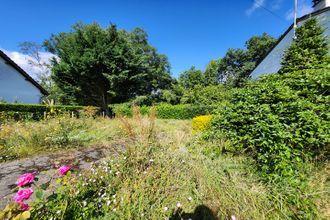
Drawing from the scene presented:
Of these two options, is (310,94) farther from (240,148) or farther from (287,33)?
(287,33)

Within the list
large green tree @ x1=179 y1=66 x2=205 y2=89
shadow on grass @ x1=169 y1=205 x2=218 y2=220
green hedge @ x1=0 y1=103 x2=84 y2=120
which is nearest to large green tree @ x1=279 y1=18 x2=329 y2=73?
shadow on grass @ x1=169 y1=205 x2=218 y2=220

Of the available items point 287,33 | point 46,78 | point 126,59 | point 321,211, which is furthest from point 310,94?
point 46,78

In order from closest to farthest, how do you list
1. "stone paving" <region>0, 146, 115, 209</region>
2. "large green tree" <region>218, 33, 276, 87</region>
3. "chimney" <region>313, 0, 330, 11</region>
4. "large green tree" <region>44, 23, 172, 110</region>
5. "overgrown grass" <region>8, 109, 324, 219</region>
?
"overgrown grass" <region>8, 109, 324, 219</region> → "stone paving" <region>0, 146, 115, 209</region> → "chimney" <region>313, 0, 330, 11</region> → "large green tree" <region>44, 23, 172, 110</region> → "large green tree" <region>218, 33, 276, 87</region>

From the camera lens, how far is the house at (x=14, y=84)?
13805 mm

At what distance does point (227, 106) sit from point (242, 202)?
6.21 feet

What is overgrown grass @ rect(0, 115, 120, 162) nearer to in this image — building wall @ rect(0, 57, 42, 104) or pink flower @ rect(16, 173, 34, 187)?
pink flower @ rect(16, 173, 34, 187)

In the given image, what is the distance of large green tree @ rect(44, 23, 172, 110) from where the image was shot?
53.8ft

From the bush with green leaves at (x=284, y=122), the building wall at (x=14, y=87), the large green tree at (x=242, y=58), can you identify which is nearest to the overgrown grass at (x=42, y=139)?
the bush with green leaves at (x=284, y=122)

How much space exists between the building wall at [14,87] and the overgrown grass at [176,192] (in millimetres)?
16363

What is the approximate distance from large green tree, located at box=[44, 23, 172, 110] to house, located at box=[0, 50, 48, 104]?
255 centimetres

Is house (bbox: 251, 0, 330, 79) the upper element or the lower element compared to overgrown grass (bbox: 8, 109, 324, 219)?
upper

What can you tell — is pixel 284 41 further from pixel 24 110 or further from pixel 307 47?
pixel 24 110

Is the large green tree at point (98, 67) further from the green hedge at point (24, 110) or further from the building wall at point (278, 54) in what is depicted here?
the building wall at point (278, 54)

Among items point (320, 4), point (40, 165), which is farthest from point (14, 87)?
point (320, 4)
